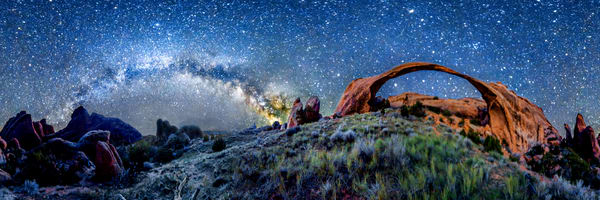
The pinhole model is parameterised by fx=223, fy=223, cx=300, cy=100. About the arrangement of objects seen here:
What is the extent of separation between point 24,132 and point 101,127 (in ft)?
33.4

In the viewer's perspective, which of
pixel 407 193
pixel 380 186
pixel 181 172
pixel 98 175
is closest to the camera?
pixel 407 193

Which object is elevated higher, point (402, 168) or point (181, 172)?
point (402, 168)

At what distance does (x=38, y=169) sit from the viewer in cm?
593

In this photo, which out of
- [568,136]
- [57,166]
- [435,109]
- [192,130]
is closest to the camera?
[57,166]

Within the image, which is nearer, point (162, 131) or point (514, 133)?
point (514, 133)

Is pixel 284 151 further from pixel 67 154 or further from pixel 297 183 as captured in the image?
pixel 67 154

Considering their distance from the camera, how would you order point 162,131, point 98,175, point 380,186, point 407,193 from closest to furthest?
1. point 407,193
2. point 380,186
3. point 98,175
4. point 162,131

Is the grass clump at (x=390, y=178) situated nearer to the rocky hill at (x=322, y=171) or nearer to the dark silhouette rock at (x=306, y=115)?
the rocky hill at (x=322, y=171)

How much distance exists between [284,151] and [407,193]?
14.0 ft

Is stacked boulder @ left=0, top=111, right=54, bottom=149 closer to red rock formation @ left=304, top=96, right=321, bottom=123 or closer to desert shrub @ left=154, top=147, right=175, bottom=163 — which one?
desert shrub @ left=154, top=147, right=175, bottom=163

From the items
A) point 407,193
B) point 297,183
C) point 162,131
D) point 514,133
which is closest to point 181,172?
point 297,183

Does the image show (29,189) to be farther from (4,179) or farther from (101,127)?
(101,127)

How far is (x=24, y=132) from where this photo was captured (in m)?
12.4

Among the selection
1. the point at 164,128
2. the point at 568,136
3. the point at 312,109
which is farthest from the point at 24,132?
the point at 568,136
